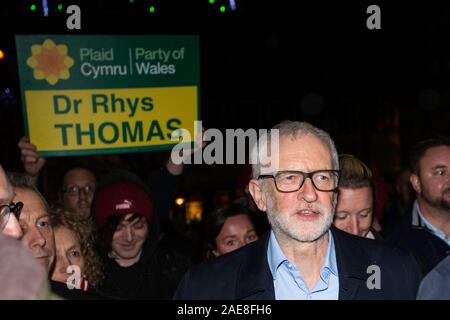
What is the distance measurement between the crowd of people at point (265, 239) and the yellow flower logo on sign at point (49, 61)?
2.09ft

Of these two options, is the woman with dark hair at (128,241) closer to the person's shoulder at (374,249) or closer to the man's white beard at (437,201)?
the person's shoulder at (374,249)

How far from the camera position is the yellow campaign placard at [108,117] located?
4.58 metres

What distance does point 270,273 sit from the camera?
8.13 ft

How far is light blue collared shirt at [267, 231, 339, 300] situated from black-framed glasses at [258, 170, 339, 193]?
11.0 inches

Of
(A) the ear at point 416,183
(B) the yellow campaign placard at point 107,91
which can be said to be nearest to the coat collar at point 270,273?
(A) the ear at point 416,183

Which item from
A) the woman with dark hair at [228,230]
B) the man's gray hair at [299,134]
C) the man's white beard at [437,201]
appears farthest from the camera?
the man's white beard at [437,201]

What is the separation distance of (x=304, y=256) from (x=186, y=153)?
2.23 meters

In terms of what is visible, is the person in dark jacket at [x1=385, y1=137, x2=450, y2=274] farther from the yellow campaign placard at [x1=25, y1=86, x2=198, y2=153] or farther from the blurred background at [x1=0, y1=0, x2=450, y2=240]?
the yellow campaign placard at [x1=25, y1=86, x2=198, y2=153]

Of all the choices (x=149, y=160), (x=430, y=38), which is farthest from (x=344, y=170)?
(x=149, y=160)

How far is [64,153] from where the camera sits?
4.60 meters

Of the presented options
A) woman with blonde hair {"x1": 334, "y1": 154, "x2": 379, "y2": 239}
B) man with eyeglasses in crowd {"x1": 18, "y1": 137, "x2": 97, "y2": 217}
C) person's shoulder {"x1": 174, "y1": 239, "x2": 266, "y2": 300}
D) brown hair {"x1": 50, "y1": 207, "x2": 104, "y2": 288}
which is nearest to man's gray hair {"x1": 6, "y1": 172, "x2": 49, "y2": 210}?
brown hair {"x1": 50, "y1": 207, "x2": 104, "y2": 288}

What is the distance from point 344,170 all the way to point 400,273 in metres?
1.16

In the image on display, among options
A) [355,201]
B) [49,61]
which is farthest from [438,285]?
[49,61]
